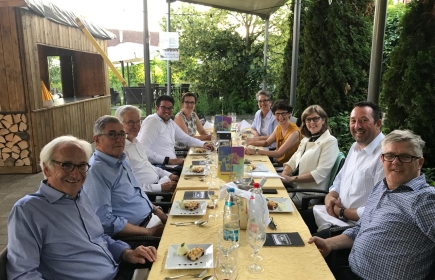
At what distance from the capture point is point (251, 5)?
761 cm

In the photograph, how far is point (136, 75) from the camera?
17.6m

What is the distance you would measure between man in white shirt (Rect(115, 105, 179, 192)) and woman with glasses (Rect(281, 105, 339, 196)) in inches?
44.4

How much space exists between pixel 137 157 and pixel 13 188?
8.91 feet

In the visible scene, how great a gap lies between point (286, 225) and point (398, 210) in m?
0.56

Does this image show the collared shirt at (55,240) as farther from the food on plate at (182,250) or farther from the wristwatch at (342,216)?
the wristwatch at (342,216)

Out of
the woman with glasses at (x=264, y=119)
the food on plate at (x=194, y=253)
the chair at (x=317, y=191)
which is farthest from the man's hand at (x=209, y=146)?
the food on plate at (x=194, y=253)

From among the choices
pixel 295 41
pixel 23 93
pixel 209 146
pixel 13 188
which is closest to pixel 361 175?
pixel 209 146

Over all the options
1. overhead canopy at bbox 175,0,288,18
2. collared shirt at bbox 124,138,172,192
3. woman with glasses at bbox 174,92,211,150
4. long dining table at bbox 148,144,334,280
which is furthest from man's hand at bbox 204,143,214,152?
overhead canopy at bbox 175,0,288,18

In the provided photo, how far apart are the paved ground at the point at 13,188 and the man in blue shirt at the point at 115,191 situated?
6.58 feet

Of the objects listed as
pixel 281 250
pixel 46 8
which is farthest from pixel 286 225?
pixel 46 8

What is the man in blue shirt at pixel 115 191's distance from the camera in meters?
2.09

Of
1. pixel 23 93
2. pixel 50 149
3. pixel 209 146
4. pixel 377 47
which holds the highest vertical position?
pixel 377 47

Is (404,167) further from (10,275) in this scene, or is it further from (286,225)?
(10,275)

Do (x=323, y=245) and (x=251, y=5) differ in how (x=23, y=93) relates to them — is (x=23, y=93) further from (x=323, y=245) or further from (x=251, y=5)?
(x=323, y=245)
